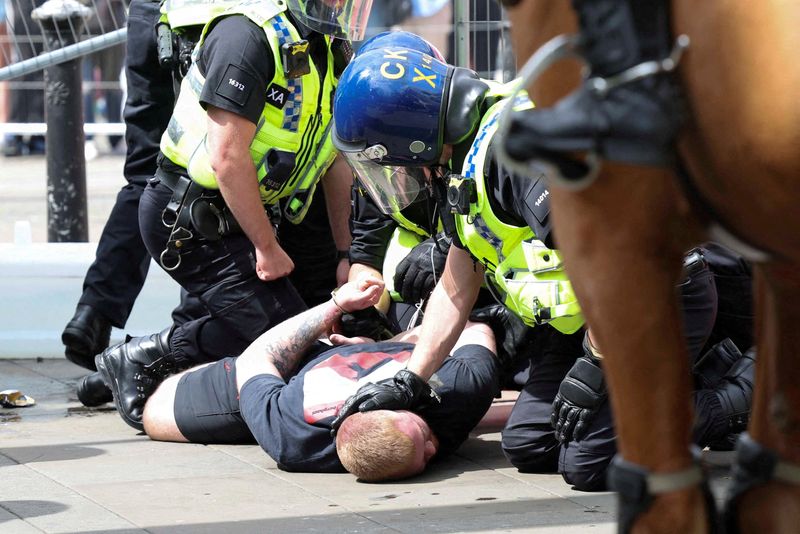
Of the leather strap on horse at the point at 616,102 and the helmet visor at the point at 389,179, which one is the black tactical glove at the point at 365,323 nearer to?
the helmet visor at the point at 389,179

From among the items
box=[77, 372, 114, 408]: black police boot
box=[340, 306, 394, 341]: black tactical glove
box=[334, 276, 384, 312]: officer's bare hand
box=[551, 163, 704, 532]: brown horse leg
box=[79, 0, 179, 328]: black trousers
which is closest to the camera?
box=[551, 163, 704, 532]: brown horse leg

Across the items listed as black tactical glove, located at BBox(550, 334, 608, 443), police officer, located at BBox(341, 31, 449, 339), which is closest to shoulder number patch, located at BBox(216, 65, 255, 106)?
police officer, located at BBox(341, 31, 449, 339)

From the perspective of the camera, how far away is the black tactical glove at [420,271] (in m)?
4.67

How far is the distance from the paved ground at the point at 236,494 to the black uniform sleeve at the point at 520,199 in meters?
0.73

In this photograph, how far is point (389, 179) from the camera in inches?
159

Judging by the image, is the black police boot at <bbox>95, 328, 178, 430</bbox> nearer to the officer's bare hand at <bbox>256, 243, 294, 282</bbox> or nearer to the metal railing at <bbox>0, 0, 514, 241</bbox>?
the officer's bare hand at <bbox>256, 243, 294, 282</bbox>

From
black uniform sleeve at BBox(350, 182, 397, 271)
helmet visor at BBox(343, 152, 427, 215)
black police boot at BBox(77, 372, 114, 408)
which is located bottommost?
black police boot at BBox(77, 372, 114, 408)

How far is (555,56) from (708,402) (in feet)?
8.33

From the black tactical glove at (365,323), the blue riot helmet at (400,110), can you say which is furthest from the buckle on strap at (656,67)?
the black tactical glove at (365,323)

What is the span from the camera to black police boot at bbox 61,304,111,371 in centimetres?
523

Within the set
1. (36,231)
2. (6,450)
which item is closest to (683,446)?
(6,450)

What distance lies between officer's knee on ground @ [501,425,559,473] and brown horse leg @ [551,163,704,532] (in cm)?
202

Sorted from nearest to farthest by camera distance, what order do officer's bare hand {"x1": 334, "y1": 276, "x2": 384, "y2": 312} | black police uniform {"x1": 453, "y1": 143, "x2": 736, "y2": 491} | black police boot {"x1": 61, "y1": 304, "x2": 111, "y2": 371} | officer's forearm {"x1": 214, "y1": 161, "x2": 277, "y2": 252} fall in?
black police uniform {"x1": 453, "y1": 143, "x2": 736, "y2": 491}
officer's bare hand {"x1": 334, "y1": 276, "x2": 384, "y2": 312}
officer's forearm {"x1": 214, "y1": 161, "x2": 277, "y2": 252}
black police boot {"x1": 61, "y1": 304, "x2": 111, "y2": 371}

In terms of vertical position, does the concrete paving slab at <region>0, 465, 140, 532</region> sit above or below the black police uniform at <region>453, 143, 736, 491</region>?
below
